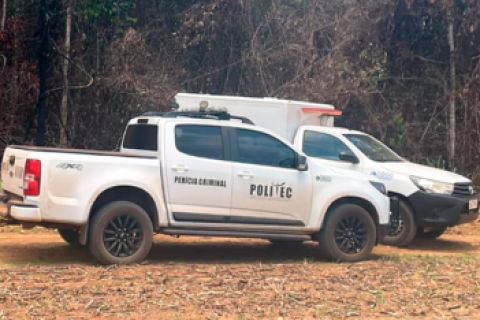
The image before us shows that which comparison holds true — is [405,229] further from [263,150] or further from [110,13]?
[110,13]

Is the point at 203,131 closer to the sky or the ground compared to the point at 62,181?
closer to the sky

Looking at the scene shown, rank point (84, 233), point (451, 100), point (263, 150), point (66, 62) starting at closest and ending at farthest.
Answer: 1. point (84, 233)
2. point (263, 150)
3. point (66, 62)
4. point (451, 100)

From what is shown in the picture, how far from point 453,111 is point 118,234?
36.8 feet

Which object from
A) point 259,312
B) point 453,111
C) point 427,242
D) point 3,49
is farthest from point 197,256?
point 453,111

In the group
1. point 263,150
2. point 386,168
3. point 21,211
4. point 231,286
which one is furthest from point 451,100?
point 21,211

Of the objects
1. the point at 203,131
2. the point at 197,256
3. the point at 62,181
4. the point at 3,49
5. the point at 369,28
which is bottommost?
the point at 197,256

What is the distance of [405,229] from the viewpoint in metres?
11.4

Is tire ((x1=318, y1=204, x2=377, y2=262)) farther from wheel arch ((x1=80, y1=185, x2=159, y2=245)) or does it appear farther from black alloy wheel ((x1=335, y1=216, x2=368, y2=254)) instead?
wheel arch ((x1=80, y1=185, x2=159, y2=245))

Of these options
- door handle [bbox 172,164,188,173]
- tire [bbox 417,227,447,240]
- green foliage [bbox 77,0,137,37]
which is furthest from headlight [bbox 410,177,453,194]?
green foliage [bbox 77,0,137,37]

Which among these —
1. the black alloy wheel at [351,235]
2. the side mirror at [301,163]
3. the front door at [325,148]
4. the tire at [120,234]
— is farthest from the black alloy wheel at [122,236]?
the front door at [325,148]

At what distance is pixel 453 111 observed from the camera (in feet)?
56.6

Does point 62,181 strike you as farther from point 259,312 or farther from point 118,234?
point 259,312

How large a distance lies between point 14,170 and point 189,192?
2.14 metres

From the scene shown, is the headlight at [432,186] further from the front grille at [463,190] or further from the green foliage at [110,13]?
the green foliage at [110,13]
